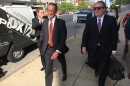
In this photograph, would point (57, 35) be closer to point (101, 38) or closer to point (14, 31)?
point (101, 38)

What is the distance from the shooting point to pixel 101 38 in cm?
475

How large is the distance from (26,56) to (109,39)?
505 centimetres

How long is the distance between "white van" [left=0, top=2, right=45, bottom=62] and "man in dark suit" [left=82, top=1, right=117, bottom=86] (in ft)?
11.4

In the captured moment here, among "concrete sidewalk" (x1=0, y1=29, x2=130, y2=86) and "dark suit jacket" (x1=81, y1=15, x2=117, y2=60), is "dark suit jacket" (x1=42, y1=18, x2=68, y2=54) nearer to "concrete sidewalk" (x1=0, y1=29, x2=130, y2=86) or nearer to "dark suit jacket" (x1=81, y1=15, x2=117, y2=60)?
"dark suit jacket" (x1=81, y1=15, x2=117, y2=60)

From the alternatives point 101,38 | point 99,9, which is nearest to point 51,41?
point 101,38

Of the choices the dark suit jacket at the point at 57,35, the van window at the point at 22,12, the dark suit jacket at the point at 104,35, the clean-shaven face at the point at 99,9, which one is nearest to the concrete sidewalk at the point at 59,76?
the dark suit jacket at the point at 104,35

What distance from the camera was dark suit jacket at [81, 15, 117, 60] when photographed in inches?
185

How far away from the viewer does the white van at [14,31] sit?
762 cm

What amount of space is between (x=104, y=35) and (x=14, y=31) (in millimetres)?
4168

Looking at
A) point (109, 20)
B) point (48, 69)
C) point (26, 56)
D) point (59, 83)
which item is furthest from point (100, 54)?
point (26, 56)

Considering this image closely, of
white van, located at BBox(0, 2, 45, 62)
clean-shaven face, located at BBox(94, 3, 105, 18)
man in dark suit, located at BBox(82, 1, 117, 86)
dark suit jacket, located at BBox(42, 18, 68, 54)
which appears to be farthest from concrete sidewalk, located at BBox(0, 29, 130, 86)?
clean-shaven face, located at BBox(94, 3, 105, 18)

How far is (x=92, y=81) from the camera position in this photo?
238 inches

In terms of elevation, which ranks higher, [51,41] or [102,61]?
[51,41]

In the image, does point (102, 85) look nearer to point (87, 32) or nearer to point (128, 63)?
point (87, 32)
